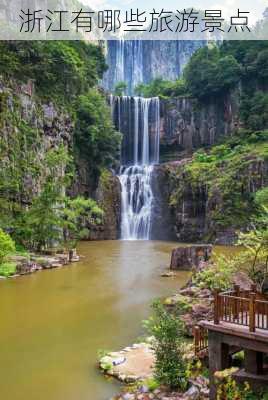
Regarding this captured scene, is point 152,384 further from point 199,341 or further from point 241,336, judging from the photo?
point 241,336

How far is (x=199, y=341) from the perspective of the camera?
27.7 ft

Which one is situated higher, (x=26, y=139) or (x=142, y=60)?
(x=142, y=60)

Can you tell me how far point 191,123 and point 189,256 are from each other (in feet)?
85.2

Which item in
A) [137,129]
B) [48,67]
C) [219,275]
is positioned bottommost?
[219,275]

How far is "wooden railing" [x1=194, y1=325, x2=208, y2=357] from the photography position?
8.24 m

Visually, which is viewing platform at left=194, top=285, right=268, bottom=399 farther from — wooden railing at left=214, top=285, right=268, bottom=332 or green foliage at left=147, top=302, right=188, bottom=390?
green foliage at left=147, top=302, right=188, bottom=390

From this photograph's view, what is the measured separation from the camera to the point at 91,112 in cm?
3584

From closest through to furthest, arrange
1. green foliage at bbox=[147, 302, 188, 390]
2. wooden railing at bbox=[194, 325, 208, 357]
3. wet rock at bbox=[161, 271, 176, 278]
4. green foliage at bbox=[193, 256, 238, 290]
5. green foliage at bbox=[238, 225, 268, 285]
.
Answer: green foliage at bbox=[147, 302, 188, 390] → wooden railing at bbox=[194, 325, 208, 357] → green foliage at bbox=[238, 225, 268, 285] → green foliage at bbox=[193, 256, 238, 290] → wet rock at bbox=[161, 271, 176, 278]

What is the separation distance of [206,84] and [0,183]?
82.3ft

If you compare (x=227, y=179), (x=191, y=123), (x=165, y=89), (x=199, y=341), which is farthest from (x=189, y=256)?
(x=165, y=89)

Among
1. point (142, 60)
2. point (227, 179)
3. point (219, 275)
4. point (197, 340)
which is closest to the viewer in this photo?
point (197, 340)

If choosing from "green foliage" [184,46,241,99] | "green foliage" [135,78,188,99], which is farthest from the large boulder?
"green foliage" [135,78,188,99]

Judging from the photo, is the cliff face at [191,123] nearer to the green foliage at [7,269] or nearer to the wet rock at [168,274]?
the wet rock at [168,274]

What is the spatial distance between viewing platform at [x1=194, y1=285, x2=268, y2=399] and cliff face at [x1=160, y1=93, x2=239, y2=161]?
36757 mm
